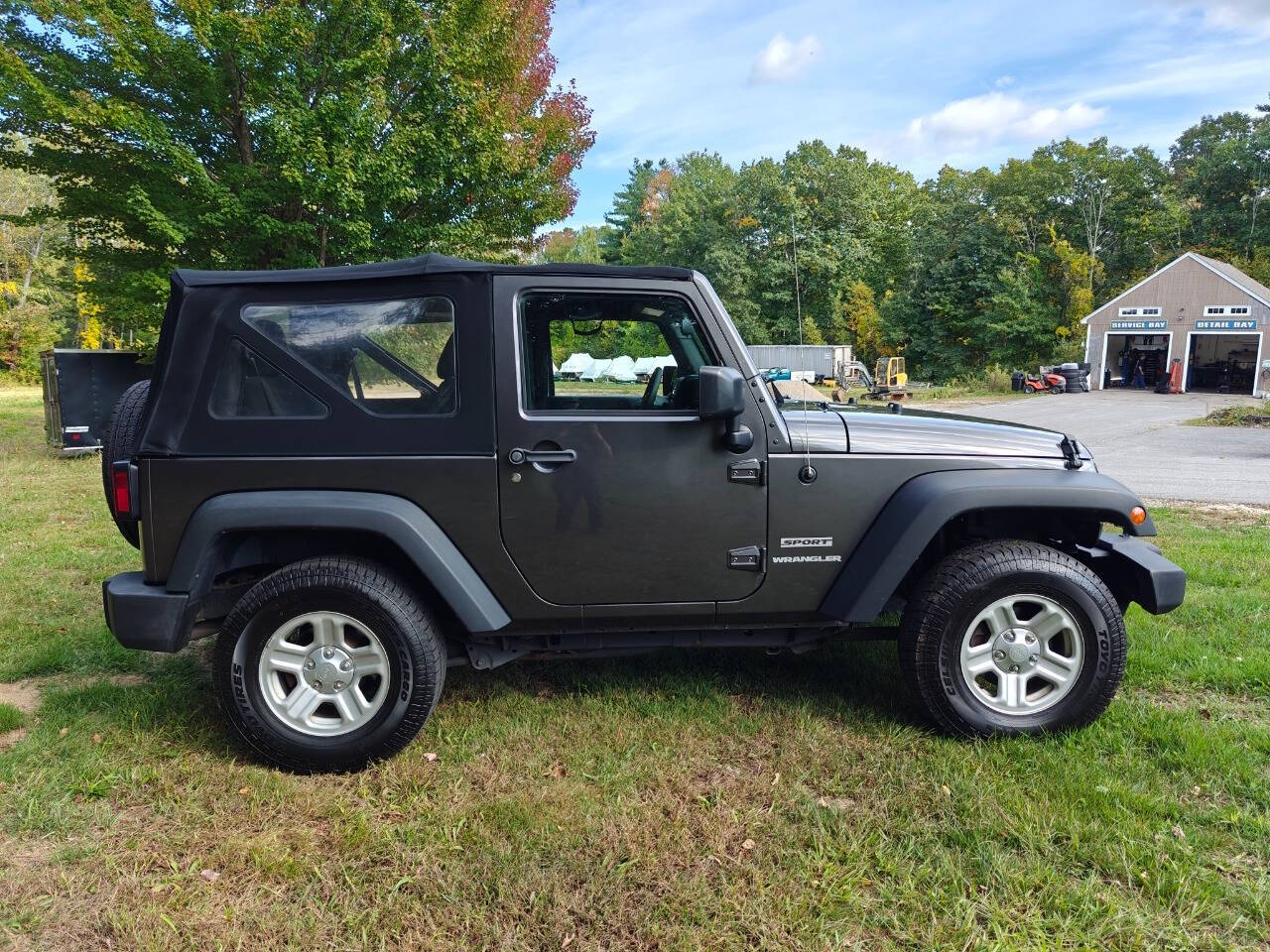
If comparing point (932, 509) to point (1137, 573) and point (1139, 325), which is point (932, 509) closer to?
point (1137, 573)

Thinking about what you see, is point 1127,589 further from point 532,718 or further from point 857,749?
point 532,718

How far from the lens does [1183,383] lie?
3688cm

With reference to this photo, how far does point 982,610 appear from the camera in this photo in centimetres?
343

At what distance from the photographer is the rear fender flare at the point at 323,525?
10.6 feet

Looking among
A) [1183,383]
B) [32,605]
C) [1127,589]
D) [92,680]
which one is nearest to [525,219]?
[32,605]

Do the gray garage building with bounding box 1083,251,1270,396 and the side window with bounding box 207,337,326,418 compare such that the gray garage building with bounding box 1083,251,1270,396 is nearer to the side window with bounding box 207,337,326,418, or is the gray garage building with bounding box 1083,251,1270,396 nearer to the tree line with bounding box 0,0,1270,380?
the tree line with bounding box 0,0,1270,380

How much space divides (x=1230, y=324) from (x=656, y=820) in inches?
1728

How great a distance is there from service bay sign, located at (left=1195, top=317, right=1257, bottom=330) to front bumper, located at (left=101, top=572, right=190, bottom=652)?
4446 cm

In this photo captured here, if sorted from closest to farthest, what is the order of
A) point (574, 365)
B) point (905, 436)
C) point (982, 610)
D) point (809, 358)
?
point (982, 610) < point (905, 436) < point (574, 365) < point (809, 358)

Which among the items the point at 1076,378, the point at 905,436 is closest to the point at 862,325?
the point at 1076,378

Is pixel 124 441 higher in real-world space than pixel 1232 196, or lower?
lower

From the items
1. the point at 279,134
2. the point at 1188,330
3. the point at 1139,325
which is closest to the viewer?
the point at 279,134

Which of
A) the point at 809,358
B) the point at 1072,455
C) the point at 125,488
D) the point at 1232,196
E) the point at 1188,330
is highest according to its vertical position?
the point at 1232,196

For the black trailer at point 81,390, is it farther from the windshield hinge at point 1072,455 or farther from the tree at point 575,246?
the tree at point 575,246
